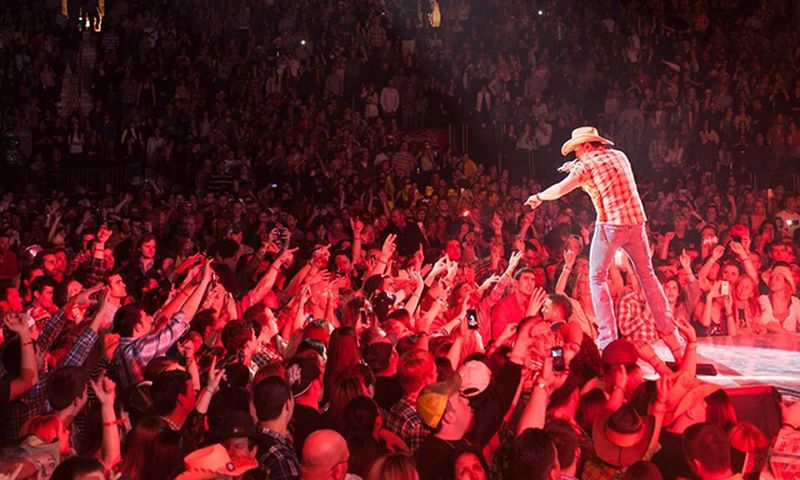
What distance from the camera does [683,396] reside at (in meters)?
5.10

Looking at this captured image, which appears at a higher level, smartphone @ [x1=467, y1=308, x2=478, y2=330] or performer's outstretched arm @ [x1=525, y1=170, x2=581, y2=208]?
performer's outstretched arm @ [x1=525, y1=170, x2=581, y2=208]

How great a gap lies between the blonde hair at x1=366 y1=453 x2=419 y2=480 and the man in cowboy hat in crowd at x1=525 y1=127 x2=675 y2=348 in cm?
398

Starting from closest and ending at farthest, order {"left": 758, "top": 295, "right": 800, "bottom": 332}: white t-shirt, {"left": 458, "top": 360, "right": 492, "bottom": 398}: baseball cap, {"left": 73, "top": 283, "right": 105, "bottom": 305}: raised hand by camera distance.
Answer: {"left": 458, "top": 360, "right": 492, "bottom": 398}: baseball cap
{"left": 73, "top": 283, "right": 105, "bottom": 305}: raised hand
{"left": 758, "top": 295, "right": 800, "bottom": 332}: white t-shirt

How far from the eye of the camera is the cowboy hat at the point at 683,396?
5004 millimetres

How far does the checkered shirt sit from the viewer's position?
820 centimetres

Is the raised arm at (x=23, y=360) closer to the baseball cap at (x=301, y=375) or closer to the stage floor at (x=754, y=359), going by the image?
the baseball cap at (x=301, y=375)

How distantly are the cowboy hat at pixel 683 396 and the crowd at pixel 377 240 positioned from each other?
0.02 metres

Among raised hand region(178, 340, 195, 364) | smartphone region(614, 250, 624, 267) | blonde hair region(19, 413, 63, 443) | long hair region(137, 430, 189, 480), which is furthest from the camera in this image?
smartphone region(614, 250, 624, 267)

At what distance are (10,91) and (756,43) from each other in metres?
13.1

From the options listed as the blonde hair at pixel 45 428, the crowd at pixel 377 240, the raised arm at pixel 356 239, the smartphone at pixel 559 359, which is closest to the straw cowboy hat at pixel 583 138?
the crowd at pixel 377 240

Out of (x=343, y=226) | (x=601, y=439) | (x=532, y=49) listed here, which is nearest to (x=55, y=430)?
(x=601, y=439)

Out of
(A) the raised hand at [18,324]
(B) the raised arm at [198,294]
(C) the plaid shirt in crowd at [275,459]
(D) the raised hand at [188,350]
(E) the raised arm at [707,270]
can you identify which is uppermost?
(A) the raised hand at [18,324]

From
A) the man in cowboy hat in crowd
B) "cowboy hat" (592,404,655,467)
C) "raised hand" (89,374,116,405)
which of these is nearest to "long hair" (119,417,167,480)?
"raised hand" (89,374,116,405)

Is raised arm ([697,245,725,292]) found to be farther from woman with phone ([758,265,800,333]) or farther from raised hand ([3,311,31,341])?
raised hand ([3,311,31,341])
